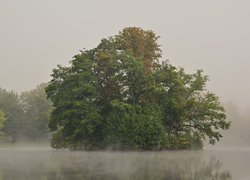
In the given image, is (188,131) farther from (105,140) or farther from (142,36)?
Result: (142,36)

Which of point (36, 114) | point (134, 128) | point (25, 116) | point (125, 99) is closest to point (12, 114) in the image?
point (25, 116)

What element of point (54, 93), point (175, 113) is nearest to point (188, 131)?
point (175, 113)

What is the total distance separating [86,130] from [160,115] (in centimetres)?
769

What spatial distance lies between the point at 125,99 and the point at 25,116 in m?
64.5

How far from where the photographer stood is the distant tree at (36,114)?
3962 inches

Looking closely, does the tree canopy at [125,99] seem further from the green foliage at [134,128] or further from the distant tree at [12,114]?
the distant tree at [12,114]

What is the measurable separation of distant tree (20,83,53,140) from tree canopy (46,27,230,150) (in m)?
49.3

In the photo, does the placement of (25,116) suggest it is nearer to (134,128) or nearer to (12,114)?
(12,114)

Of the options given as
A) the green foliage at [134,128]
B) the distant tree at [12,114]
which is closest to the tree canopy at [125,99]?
the green foliage at [134,128]

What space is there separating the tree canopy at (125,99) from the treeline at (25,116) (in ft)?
167

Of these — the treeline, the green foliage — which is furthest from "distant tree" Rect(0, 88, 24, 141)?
the green foliage

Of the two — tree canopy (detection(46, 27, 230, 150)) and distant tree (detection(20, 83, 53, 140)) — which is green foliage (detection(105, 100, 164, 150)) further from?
distant tree (detection(20, 83, 53, 140))

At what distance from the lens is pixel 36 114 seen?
10694 centimetres

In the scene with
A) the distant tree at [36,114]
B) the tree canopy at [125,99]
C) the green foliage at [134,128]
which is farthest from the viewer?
the distant tree at [36,114]
